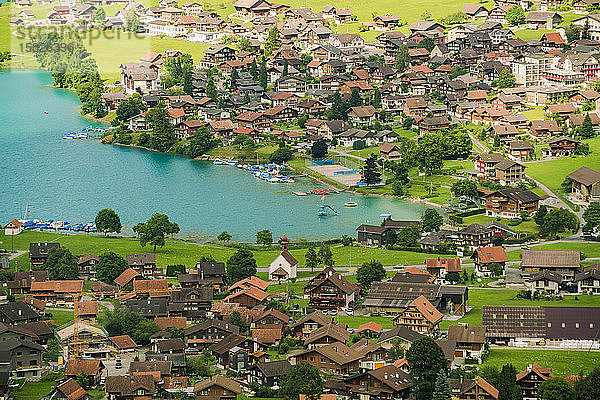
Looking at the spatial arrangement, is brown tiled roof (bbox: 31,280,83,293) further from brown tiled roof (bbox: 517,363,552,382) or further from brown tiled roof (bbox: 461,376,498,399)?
brown tiled roof (bbox: 517,363,552,382)

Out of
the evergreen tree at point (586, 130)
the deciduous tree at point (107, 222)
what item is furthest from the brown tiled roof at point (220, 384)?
the evergreen tree at point (586, 130)

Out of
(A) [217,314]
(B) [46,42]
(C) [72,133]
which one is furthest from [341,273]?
(B) [46,42]

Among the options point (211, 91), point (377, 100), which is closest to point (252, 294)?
point (377, 100)

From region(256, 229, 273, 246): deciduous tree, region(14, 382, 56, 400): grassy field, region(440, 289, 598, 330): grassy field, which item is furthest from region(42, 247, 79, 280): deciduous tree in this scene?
region(440, 289, 598, 330): grassy field

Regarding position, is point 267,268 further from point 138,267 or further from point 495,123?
point 495,123

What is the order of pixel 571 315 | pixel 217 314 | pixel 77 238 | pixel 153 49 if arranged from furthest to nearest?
1. pixel 153 49
2. pixel 77 238
3. pixel 217 314
4. pixel 571 315

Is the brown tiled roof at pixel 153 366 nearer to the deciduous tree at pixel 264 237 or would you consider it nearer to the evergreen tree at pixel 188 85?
Result: the deciduous tree at pixel 264 237

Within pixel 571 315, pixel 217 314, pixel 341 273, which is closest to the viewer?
pixel 571 315

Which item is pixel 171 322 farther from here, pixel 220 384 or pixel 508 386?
pixel 508 386
